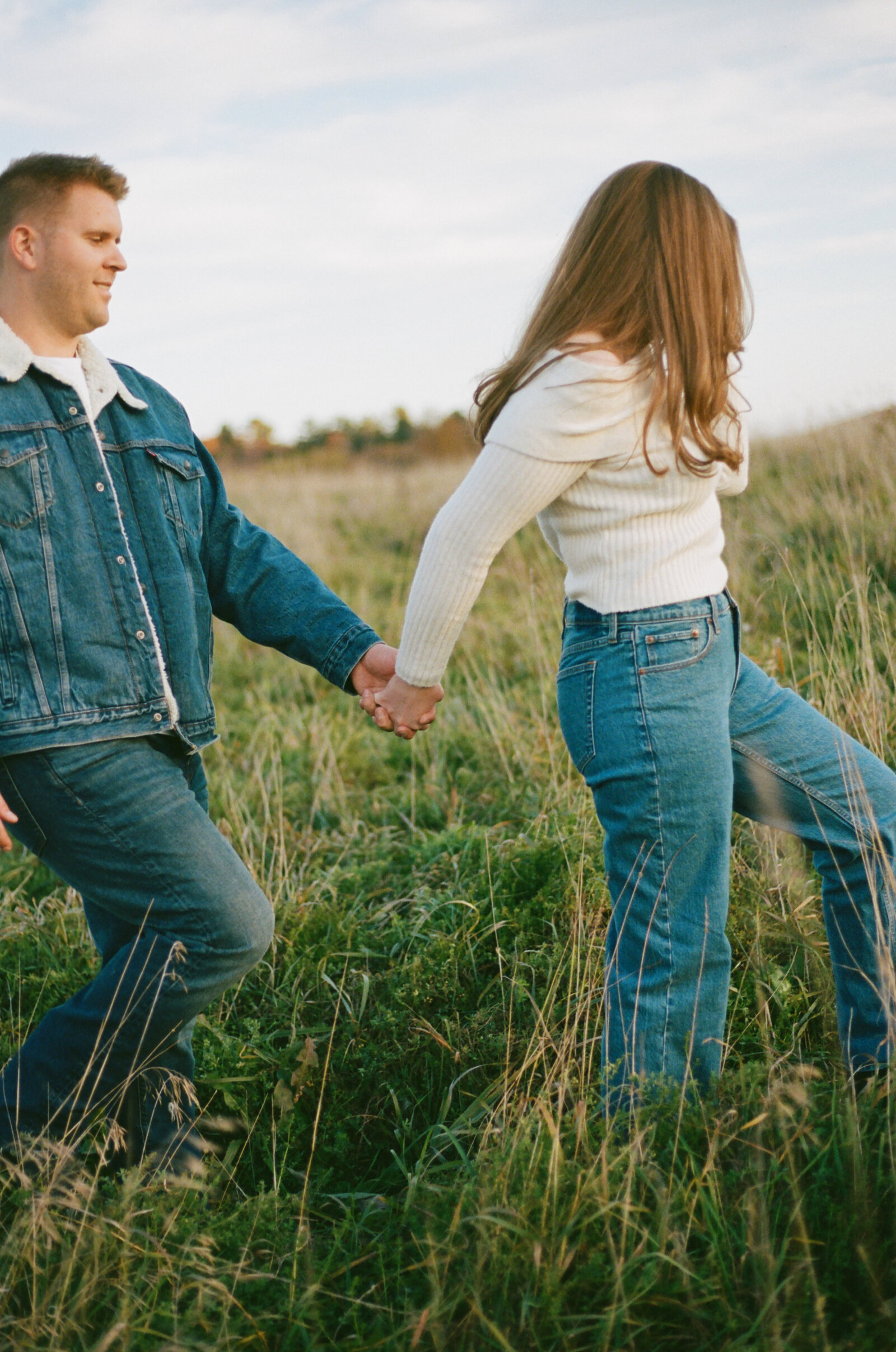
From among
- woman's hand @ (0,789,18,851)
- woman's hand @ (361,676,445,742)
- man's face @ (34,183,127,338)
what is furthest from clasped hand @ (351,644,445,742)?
man's face @ (34,183,127,338)

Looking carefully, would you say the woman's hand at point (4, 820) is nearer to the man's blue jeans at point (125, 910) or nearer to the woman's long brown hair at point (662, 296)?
the man's blue jeans at point (125, 910)

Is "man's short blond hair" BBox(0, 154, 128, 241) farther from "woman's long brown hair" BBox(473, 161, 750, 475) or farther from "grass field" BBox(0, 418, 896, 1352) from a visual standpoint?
"grass field" BBox(0, 418, 896, 1352)

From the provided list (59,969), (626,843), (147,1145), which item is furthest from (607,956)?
(59,969)

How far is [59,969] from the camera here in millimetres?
3211

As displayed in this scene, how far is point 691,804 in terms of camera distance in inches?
78.2

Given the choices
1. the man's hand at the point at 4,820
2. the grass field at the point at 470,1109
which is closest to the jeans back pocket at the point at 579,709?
the grass field at the point at 470,1109

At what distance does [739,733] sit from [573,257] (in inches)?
40.3

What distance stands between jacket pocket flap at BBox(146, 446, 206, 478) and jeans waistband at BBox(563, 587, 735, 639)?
41.8 inches

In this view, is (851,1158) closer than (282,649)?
Yes

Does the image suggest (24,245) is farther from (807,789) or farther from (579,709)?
(807,789)

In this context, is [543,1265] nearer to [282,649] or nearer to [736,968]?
[736,968]

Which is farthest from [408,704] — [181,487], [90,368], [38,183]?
[38,183]

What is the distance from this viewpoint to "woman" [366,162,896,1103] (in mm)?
1928

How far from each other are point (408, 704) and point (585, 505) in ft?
2.01
